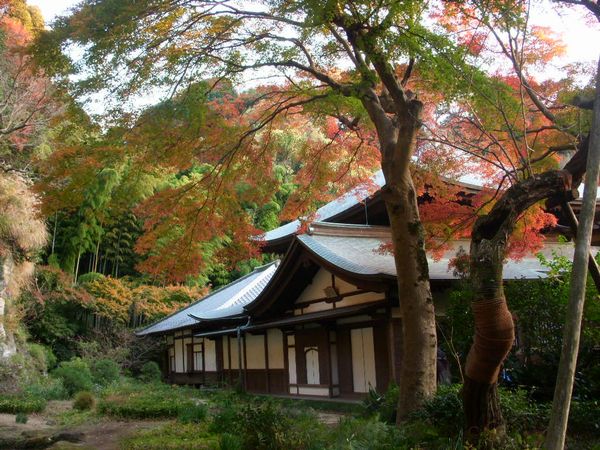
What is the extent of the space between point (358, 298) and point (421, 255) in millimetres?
5180

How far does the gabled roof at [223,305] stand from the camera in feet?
65.2

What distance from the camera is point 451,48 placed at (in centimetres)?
718

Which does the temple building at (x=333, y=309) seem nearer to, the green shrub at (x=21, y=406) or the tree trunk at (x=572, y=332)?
the green shrub at (x=21, y=406)

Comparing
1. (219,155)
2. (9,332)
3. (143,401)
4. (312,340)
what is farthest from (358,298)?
(9,332)

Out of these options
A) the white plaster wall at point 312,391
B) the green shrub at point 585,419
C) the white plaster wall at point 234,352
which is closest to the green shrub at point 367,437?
the green shrub at point 585,419

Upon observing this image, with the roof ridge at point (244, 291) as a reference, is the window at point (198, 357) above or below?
below

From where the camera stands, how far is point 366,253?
14.2 m

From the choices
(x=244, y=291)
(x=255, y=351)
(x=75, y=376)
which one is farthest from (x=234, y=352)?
(x=75, y=376)

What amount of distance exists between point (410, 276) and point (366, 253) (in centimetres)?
621

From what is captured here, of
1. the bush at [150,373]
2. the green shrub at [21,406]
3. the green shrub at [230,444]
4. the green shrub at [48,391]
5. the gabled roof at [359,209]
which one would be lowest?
the bush at [150,373]

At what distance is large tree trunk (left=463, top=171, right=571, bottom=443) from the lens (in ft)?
16.6

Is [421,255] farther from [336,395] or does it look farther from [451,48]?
[336,395]

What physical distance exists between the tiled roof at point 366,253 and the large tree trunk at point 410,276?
294 cm

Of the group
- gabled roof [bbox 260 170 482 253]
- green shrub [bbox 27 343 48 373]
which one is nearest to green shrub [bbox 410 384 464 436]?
gabled roof [bbox 260 170 482 253]
